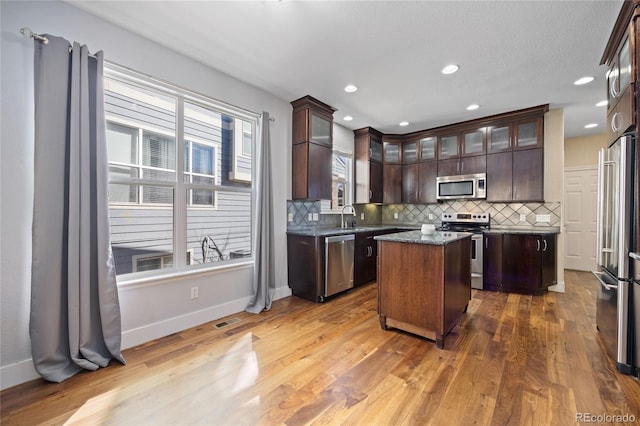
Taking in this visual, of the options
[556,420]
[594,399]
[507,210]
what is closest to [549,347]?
[594,399]

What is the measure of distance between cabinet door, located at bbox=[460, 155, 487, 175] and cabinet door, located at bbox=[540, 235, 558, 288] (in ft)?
4.45

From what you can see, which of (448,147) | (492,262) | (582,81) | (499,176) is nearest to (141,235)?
(492,262)

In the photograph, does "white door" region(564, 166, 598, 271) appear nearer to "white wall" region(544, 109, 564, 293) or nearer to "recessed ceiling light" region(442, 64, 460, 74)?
"white wall" region(544, 109, 564, 293)

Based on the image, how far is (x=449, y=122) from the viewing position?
471 centimetres

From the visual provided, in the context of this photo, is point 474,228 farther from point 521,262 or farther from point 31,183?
point 31,183

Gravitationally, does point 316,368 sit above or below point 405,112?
below

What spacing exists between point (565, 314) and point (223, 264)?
3.93m

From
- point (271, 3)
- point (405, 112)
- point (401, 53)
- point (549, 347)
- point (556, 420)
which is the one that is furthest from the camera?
point (405, 112)

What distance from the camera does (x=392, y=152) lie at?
5473 millimetres

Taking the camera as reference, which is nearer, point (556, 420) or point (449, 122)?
point (556, 420)

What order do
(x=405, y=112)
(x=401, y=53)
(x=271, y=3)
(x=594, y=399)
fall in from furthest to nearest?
(x=405, y=112)
(x=401, y=53)
(x=271, y=3)
(x=594, y=399)

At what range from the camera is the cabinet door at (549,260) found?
3848 mm

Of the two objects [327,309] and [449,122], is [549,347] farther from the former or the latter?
[449,122]

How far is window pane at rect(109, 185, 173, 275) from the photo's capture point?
7.97 ft
